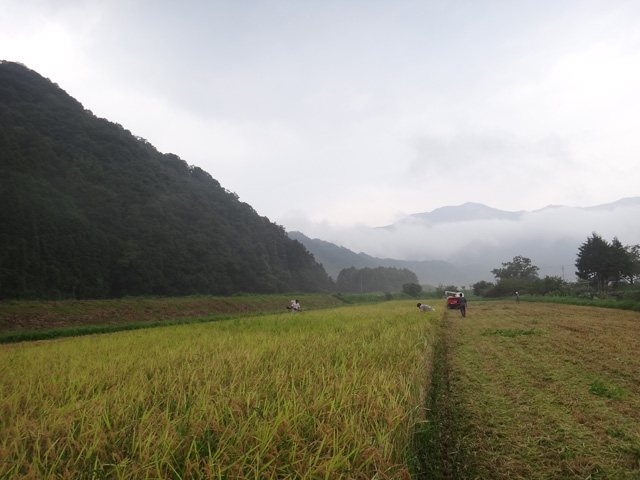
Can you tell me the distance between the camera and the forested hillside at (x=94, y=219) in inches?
1073

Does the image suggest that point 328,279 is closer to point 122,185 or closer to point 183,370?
point 122,185

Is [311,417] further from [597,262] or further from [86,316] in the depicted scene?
[597,262]

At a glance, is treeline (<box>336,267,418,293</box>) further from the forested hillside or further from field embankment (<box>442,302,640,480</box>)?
field embankment (<box>442,302,640,480</box>)

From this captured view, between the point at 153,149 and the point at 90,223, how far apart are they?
133 ft

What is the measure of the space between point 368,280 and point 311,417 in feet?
369

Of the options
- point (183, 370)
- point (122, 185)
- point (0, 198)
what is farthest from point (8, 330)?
point (122, 185)

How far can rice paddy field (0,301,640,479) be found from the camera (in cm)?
192

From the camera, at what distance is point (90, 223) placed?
34594 mm

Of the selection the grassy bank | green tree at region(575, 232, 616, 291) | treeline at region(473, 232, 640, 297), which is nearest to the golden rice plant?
the grassy bank

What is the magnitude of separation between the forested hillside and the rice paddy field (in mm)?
A: 28091

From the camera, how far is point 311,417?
2.39 metres

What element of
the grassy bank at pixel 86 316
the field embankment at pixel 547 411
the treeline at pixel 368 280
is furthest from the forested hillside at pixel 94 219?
the treeline at pixel 368 280

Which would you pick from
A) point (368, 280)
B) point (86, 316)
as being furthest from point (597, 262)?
point (368, 280)

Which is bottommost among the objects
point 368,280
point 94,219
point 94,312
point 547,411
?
point 368,280
